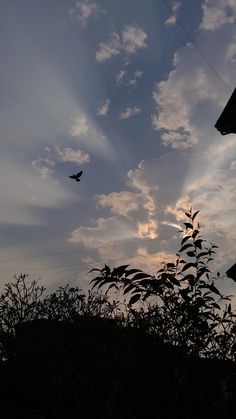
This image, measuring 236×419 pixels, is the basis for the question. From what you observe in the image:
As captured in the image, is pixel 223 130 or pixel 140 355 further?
pixel 223 130

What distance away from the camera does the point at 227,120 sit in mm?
8859

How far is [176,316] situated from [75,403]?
4134mm

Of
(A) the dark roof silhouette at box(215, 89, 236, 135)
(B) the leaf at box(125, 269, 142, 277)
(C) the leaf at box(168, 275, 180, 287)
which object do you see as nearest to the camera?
(B) the leaf at box(125, 269, 142, 277)

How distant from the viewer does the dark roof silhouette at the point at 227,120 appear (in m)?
8.77

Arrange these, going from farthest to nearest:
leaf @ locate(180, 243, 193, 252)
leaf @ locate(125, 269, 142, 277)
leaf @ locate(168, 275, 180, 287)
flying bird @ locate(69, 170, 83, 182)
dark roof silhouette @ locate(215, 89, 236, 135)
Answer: flying bird @ locate(69, 170, 83, 182), dark roof silhouette @ locate(215, 89, 236, 135), leaf @ locate(180, 243, 193, 252), leaf @ locate(168, 275, 180, 287), leaf @ locate(125, 269, 142, 277)

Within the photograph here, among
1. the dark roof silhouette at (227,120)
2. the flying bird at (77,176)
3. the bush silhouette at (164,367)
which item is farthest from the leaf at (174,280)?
the flying bird at (77,176)

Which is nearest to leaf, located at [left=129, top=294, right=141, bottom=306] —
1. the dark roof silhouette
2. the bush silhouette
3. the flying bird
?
the bush silhouette

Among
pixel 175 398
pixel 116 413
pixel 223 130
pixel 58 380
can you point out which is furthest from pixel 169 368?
pixel 223 130

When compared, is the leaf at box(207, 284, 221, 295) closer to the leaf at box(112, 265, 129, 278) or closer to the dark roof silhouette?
the leaf at box(112, 265, 129, 278)

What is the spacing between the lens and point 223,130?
8.88 m

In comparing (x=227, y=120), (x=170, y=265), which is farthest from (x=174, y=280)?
(x=227, y=120)

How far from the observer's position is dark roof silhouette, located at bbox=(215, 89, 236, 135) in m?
8.77

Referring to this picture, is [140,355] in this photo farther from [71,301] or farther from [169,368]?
[71,301]

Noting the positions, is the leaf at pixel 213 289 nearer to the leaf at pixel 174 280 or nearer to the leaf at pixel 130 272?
the leaf at pixel 174 280
